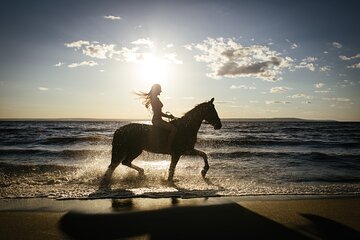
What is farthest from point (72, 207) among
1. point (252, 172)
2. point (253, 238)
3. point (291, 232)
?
point (252, 172)

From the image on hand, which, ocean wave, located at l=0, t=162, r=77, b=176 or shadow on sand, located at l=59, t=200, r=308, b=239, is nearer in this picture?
shadow on sand, located at l=59, t=200, r=308, b=239

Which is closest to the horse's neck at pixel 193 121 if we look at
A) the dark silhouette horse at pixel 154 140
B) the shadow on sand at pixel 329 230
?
the dark silhouette horse at pixel 154 140

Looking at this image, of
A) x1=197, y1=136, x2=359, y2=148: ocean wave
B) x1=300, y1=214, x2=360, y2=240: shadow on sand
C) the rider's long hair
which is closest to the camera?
x1=300, y1=214, x2=360, y2=240: shadow on sand

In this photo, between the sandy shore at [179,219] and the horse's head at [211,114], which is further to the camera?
the horse's head at [211,114]

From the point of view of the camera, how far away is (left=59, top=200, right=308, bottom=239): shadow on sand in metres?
4.57

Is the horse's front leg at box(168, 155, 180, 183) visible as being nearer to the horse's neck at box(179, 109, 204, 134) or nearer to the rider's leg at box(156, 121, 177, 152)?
the rider's leg at box(156, 121, 177, 152)

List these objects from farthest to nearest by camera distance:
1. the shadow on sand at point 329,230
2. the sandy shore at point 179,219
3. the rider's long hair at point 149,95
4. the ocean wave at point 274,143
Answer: the ocean wave at point 274,143 → the rider's long hair at point 149,95 → the sandy shore at point 179,219 → the shadow on sand at point 329,230

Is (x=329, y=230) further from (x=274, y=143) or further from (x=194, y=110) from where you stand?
(x=274, y=143)

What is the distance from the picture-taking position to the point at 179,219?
5301 millimetres

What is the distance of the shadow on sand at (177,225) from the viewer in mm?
4566

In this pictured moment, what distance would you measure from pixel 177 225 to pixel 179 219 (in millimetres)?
306

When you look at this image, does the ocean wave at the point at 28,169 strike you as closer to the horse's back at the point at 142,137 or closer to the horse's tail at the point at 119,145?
the horse's tail at the point at 119,145

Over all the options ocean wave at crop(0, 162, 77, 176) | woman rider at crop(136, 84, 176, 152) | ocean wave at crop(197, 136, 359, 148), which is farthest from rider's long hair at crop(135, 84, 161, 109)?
ocean wave at crop(197, 136, 359, 148)

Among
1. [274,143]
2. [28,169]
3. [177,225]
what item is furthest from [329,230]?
[274,143]
